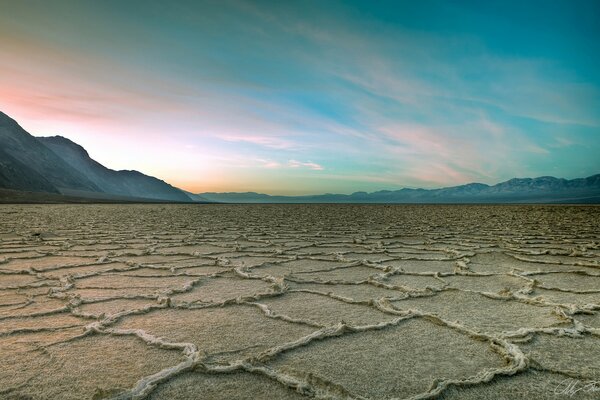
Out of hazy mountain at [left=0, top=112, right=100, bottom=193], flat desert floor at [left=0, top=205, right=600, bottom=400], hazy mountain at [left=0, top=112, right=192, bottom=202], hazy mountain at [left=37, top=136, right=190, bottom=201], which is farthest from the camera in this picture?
hazy mountain at [left=37, top=136, right=190, bottom=201]

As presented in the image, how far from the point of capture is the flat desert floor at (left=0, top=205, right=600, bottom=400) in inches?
54.6

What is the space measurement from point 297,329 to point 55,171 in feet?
241

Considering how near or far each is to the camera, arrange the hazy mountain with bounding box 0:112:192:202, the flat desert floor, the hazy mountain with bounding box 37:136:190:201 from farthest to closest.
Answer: the hazy mountain with bounding box 37:136:190:201 → the hazy mountain with bounding box 0:112:192:202 → the flat desert floor

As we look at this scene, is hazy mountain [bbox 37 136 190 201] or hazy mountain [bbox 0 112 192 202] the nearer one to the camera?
hazy mountain [bbox 0 112 192 202]

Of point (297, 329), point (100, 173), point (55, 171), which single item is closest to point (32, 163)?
point (55, 171)

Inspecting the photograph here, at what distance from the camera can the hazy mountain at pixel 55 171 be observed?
45.9 m

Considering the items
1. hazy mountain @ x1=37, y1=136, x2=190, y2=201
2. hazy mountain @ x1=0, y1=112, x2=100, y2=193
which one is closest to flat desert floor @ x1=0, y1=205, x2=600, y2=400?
hazy mountain @ x1=0, y1=112, x2=100, y2=193

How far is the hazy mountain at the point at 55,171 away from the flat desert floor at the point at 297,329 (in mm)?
46741

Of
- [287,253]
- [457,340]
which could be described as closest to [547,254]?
[287,253]

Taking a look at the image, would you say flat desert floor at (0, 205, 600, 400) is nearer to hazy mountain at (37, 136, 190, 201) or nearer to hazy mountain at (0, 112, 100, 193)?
hazy mountain at (0, 112, 100, 193)

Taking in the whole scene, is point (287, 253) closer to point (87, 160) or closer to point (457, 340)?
point (457, 340)

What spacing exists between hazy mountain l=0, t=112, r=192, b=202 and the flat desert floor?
46741 mm

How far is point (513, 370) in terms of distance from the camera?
4.83ft

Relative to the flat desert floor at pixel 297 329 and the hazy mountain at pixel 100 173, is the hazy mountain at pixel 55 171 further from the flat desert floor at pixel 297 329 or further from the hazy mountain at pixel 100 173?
the flat desert floor at pixel 297 329
